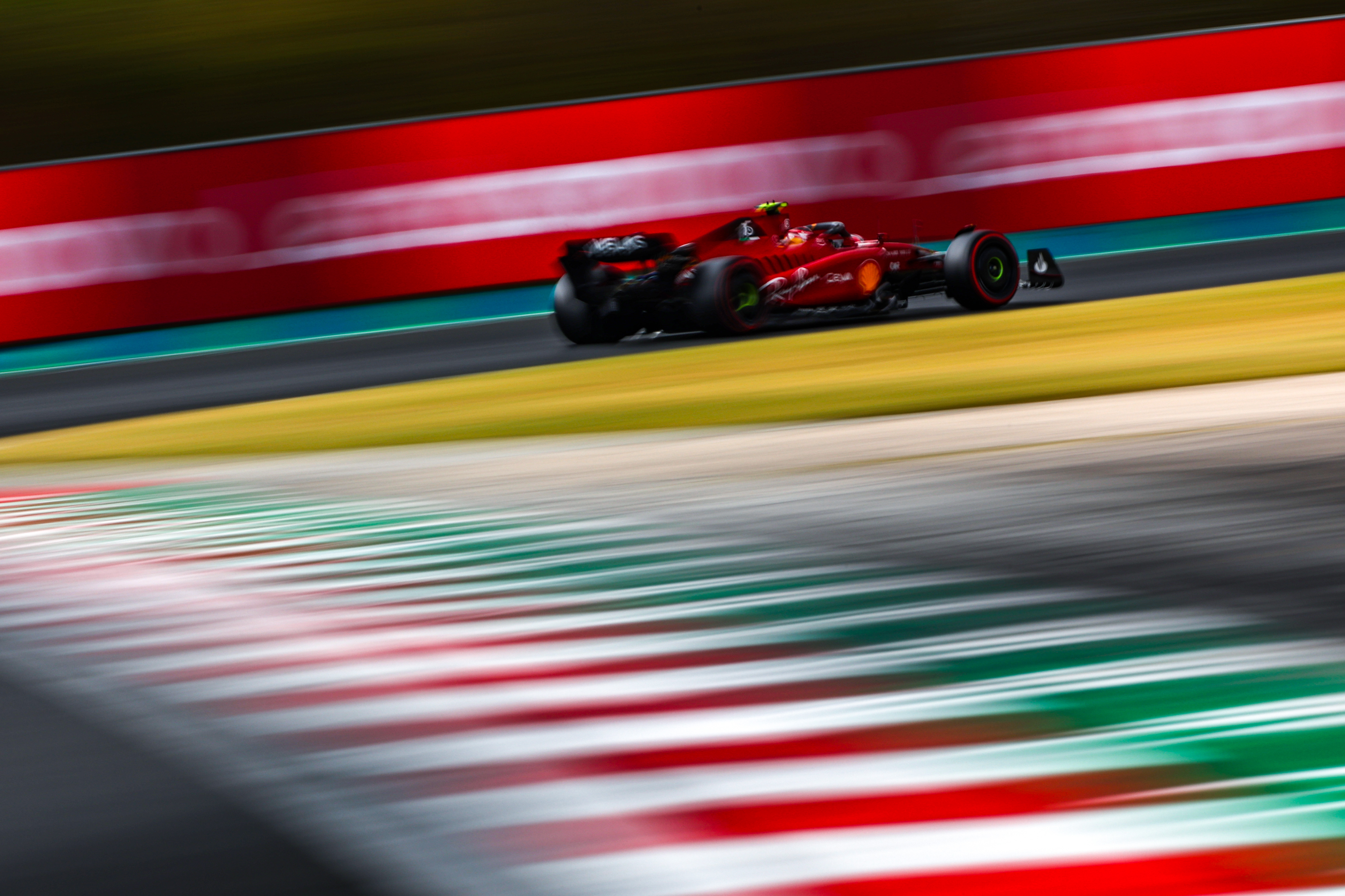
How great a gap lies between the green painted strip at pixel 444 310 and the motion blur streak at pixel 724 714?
1008cm

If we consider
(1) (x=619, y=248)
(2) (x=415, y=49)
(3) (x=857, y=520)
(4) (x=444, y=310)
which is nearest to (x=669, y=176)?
(4) (x=444, y=310)

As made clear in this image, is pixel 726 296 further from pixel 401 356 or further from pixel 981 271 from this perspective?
pixel 401 356

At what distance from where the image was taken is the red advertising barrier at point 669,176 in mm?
14602

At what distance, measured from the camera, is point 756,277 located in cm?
1182

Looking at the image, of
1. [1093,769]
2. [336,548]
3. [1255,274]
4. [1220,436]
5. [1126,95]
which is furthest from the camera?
[1126,95]

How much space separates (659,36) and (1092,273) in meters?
7.69

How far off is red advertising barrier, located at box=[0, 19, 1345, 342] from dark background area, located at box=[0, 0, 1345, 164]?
3.86 m

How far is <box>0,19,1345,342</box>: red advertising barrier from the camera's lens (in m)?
14.6

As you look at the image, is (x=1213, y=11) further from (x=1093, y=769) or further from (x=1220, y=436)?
(x=1093, y=769)

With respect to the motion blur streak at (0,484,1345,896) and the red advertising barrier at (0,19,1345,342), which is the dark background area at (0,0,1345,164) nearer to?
the red advertising barrier at (0,19,1345,342)

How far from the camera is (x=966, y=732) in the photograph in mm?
2969

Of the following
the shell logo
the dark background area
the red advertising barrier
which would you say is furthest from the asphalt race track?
the dark background area

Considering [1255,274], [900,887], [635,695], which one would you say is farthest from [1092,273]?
[900,887]

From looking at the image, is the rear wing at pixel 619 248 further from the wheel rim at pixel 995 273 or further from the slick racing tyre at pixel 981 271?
the wheel rim at pixel 995 273
